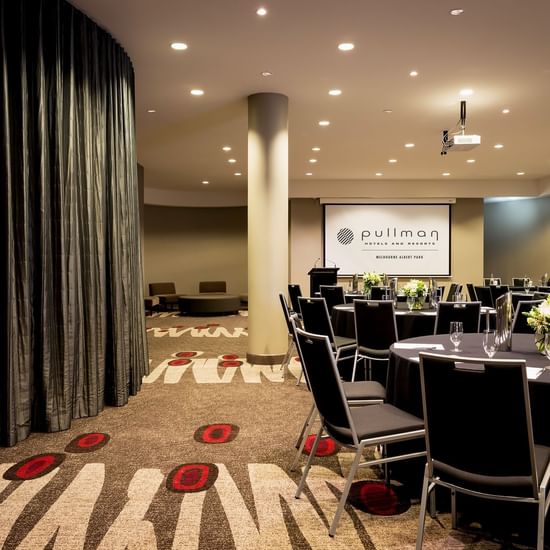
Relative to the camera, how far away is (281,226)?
6.80 meters

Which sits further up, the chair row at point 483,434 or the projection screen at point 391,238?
the projection screen at point 391,238

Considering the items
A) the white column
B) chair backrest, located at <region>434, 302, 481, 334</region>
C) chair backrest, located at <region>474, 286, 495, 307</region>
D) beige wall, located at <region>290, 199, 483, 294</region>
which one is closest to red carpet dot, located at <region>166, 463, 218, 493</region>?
chair backrest, located at <region>434, 302, 481, 334</region>

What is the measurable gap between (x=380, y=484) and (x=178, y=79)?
5129mm

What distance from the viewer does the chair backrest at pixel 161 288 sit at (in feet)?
50.5

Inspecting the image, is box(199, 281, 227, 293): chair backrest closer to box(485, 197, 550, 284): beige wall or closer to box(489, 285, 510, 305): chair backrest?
box(485, 197, 550, 284): beige wall

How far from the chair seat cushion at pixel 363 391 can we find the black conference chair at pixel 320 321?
4.49 ft

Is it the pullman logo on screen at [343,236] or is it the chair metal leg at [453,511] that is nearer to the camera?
the chair metal leg at [453,511]

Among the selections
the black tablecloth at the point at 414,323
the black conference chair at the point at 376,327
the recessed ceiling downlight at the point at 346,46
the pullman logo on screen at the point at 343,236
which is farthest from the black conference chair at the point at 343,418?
the pullman logo on screen at the point at 343,236

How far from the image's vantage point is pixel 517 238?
16391 mm

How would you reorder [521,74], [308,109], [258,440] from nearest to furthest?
[258,440] → [521,74] → [308,109]

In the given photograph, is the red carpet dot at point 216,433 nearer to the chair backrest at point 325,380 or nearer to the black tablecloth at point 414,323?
the chair backrest at point 325,380

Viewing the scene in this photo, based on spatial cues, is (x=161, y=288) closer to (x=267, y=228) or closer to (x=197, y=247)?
(x=197, y=247)

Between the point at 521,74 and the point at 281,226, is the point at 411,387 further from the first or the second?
the point at 521,74

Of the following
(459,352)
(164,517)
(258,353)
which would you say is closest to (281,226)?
(258,353)
